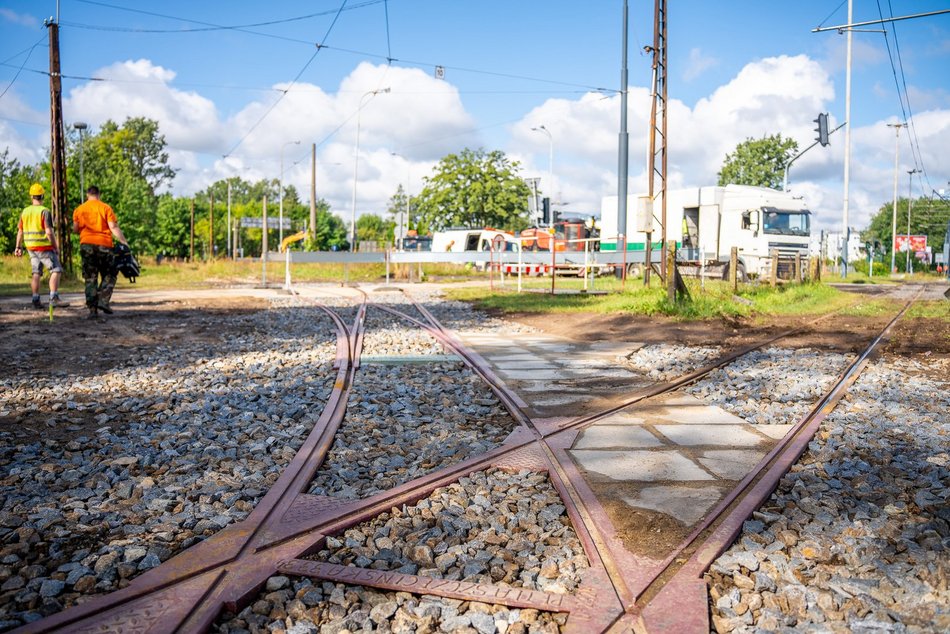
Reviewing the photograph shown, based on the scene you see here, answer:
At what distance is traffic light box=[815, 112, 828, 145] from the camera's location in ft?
101

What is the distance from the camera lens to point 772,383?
6707 mm

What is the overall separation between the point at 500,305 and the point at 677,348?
731 cm

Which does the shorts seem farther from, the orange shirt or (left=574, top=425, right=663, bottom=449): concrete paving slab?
(left=574, top=425, right=663, bottom=449): concrete paving slab

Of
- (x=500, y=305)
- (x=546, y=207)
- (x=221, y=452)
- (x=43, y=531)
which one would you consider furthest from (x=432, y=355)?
(x=546, y=207)

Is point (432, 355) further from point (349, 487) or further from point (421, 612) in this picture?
point (421, 612)

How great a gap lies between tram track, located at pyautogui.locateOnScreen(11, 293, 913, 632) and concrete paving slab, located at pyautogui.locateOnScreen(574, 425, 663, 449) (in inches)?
6.6

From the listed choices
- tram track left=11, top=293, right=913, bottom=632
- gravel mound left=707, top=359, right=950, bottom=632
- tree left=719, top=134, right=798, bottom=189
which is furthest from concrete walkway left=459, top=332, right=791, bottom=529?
tree left=719, top=134, right=798, bottom=189

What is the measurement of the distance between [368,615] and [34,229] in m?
12.2

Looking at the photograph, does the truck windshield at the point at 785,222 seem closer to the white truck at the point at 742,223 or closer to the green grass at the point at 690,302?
the white truck at the point at 742,223

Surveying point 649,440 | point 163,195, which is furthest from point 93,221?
point 163,195

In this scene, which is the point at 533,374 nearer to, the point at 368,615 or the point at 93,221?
the point at 368,615

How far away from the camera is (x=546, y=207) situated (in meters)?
35.2

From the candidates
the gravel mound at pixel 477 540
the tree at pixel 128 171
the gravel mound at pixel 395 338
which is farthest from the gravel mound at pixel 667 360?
the tree at pixel 128 171

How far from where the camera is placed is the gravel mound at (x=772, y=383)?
18.2 feet
